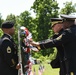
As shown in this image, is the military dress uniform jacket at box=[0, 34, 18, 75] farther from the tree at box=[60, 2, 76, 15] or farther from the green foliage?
the tree at box=[60, 2, 76, 15]

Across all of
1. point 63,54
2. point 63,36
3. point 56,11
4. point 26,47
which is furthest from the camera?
point 56,11

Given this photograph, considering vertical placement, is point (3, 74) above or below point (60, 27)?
below

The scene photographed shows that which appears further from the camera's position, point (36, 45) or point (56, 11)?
point (56, 11)

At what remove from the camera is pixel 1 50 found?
7465mm

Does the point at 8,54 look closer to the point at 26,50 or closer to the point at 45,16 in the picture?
the point at 26,50

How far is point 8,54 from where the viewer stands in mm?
7387

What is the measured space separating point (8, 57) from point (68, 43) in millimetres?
1532

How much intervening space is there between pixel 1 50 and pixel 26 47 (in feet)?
1.56

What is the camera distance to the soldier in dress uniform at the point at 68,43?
20.4 ft

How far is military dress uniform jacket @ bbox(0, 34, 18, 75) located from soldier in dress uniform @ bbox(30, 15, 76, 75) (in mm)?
1082

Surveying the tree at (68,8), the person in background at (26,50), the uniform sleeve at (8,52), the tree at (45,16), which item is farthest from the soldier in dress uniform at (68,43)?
the tree at (68,8)

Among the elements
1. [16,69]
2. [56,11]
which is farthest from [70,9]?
[16,69]

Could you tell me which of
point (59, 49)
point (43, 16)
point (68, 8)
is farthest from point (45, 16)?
point (59, 49)

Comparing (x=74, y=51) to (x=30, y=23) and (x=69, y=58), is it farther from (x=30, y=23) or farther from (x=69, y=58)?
(x=30, y=23)
